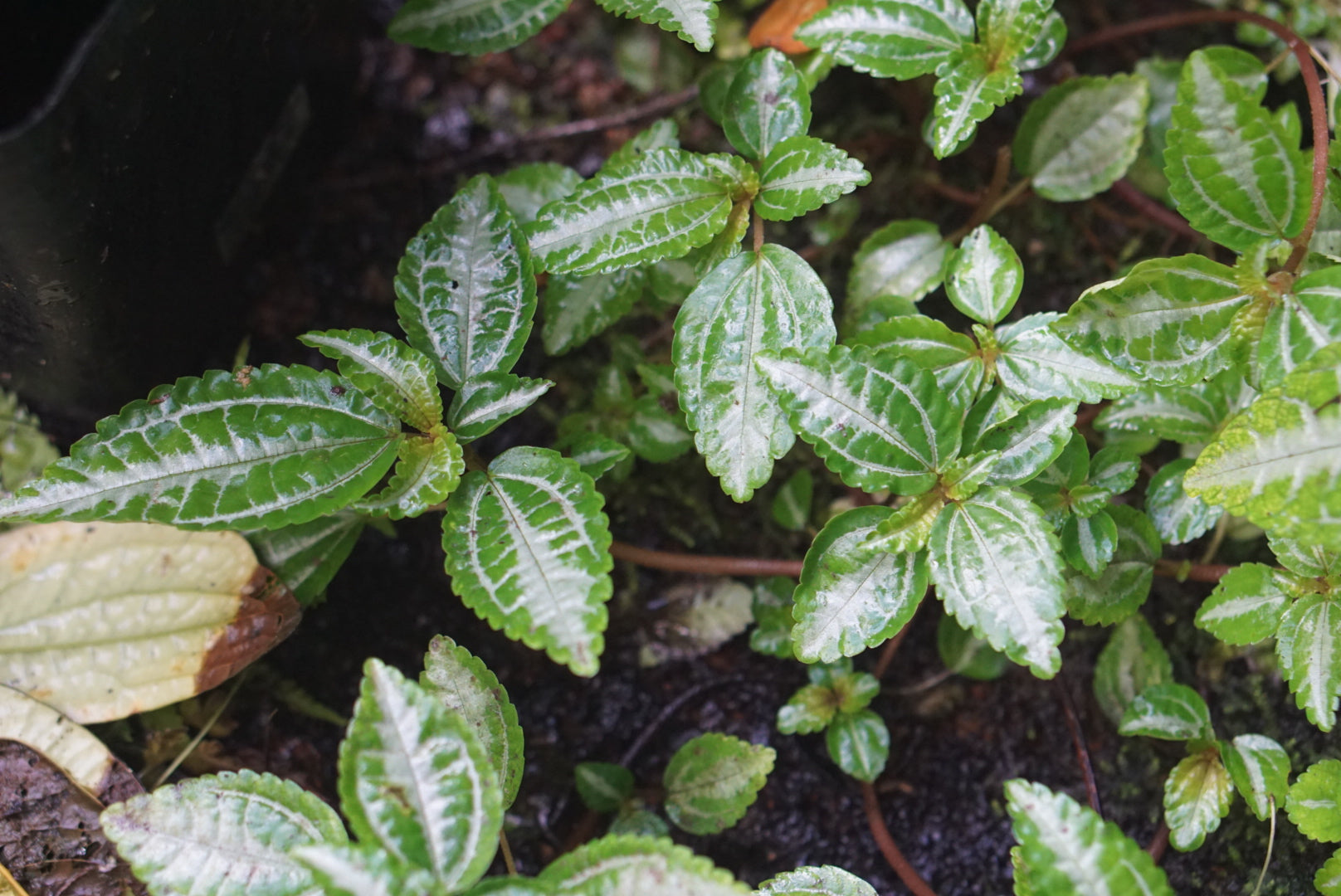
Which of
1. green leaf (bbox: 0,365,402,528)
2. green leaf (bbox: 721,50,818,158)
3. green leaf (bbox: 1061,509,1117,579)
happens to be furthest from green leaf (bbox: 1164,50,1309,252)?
green leaf (bbox: 0,365,402,528)

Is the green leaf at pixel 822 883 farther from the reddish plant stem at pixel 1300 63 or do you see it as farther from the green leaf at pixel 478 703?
the reddish plant stem at pixel 1300 63

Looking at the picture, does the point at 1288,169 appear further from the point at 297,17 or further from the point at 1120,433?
the point at 297,17

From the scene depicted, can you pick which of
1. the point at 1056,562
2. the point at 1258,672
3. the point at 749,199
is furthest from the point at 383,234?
the point at 1258,672

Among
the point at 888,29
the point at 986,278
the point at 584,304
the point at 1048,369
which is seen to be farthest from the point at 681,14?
the point at 1048,369

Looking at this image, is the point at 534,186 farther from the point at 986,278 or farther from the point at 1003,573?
the point at 1003,573

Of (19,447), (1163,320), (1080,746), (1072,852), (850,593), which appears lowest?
(1080,746)

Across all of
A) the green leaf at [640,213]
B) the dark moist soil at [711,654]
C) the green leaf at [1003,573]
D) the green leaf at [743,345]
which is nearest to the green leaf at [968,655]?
the dark moist soil at [711,654]

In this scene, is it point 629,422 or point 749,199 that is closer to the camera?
point 749,199
